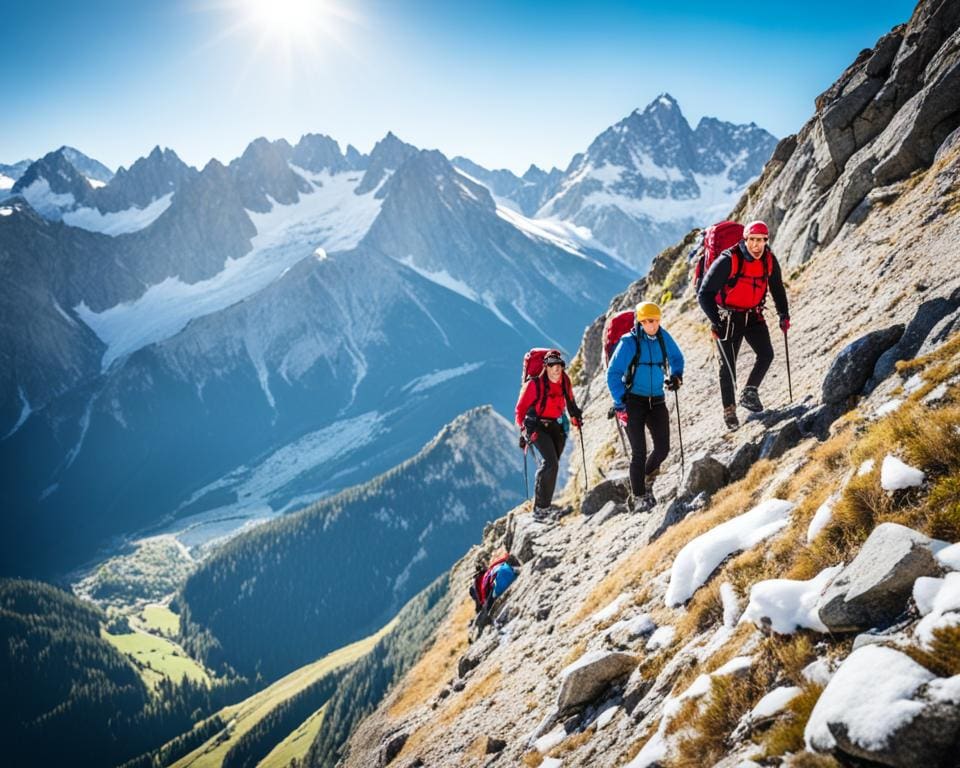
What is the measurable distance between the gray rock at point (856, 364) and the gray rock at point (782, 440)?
0.82 metres

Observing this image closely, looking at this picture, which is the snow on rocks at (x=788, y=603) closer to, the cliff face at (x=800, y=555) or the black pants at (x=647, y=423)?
the cliff face at (x=800, y=555)

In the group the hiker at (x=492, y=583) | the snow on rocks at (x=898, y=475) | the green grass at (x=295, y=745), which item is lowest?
the green grass at (x=295, y=745)

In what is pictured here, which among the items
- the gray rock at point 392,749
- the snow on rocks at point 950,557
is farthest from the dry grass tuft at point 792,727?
the gray rock at point 392,749

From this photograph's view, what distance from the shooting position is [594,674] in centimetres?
873

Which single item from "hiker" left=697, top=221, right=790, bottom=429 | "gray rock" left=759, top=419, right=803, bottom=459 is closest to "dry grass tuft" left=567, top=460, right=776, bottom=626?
"gray rock" left=759, top=419, right=803, bottom=459

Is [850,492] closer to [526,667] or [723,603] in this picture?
[723,603]

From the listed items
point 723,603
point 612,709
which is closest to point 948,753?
point 723,603

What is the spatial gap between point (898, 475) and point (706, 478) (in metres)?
6.53

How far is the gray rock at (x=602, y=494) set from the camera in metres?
19.1

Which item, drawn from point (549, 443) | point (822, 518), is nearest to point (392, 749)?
point (549, 443)

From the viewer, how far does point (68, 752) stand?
192625 millimetres

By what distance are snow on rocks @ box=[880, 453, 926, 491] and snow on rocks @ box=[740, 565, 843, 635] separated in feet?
3.53

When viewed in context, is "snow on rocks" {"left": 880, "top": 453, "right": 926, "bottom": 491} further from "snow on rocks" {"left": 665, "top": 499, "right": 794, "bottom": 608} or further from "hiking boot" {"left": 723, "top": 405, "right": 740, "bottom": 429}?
"hiking boot" {"left": 723, "top": 405, "right": 740, "bottom": 429}

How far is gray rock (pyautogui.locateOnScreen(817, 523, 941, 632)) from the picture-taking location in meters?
5.10
